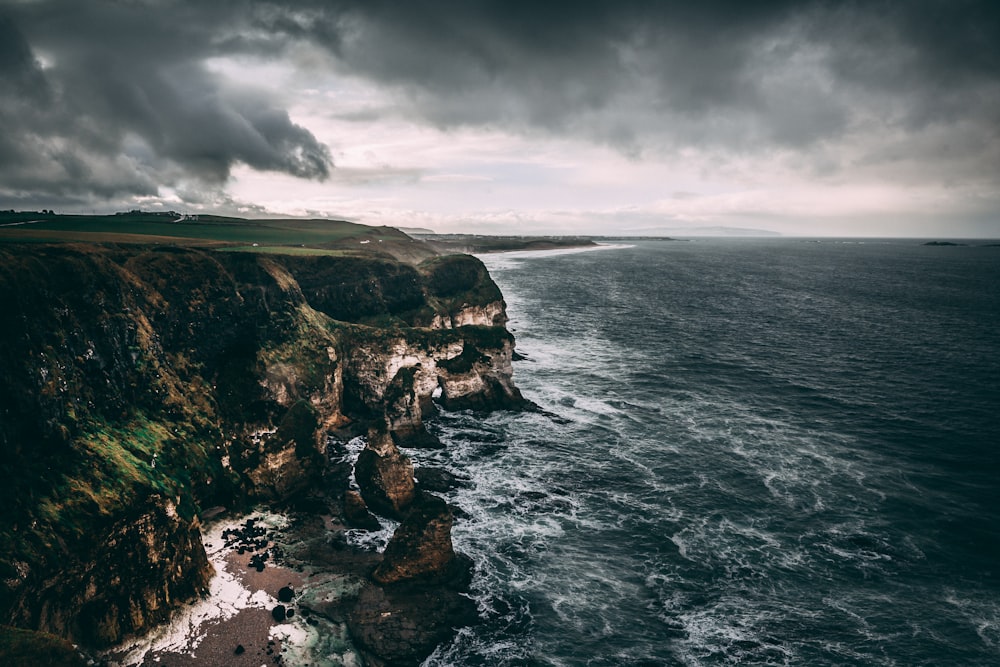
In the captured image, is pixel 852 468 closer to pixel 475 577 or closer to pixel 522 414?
pixel 522 414

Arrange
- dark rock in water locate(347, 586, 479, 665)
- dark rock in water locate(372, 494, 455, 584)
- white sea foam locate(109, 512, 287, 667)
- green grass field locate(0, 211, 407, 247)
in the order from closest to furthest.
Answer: white sea foam locate(109, 512, 287, 667) → dark rock in water locate(347, 586, 479, 665) → dark rock in water locate(372, 494, 455, 584) → green grass field locate(0, 211, 407, 247)

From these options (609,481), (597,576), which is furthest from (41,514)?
(609,481)

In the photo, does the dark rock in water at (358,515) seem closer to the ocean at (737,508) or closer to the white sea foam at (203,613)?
the ocean at (737,508)

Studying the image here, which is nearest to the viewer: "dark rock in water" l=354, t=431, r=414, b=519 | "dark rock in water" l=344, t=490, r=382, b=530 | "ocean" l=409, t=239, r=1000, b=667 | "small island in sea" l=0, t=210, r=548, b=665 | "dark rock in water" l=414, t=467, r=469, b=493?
"small island in sea" l=0, t=210, r=548, b=665

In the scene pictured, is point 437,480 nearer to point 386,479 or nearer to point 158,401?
point 386,479

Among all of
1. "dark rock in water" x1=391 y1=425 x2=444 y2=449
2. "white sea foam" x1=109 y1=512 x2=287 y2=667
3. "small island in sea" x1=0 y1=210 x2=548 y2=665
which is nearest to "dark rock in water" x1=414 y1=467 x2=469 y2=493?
"small island in sea" x1=0 y1=210 x2=548 y2=665

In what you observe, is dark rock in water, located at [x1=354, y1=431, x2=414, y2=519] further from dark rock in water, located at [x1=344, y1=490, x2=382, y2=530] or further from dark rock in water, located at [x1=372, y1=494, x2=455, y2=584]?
dark rock in water, located at [x1=372, y1=494, x2=455, y2=584]

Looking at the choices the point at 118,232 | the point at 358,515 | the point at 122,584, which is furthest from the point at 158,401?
the point at 118,232
